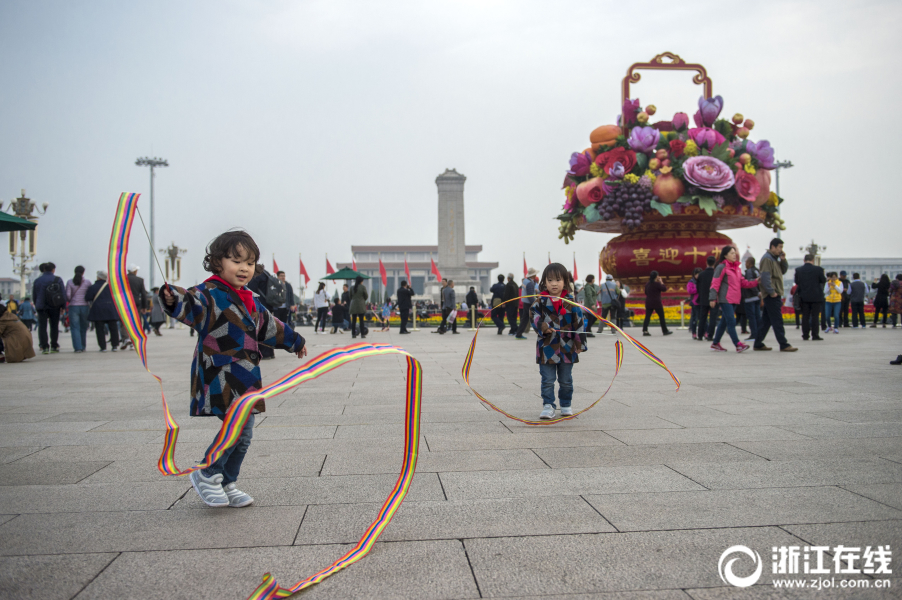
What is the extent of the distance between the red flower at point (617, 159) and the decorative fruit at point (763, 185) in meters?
4.67

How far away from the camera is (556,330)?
16.0 feet

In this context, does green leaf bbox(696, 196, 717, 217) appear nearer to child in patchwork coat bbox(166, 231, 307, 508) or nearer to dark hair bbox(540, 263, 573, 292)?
dark hair bbox(540, 263, 573, 292)

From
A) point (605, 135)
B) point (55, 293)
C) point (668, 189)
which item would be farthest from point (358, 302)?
point (605, 135)

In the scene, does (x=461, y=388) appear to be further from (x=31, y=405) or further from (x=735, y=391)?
(x=31, y=405)

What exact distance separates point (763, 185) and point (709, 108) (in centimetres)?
350

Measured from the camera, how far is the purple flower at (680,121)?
2366 centimetres

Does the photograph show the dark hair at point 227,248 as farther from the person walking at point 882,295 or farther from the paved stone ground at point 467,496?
the person walking at point 882,295

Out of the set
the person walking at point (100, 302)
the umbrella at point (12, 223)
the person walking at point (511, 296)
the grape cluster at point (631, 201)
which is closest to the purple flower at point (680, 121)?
the grape cluster at point (631, 201)

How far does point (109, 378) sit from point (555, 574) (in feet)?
24.9

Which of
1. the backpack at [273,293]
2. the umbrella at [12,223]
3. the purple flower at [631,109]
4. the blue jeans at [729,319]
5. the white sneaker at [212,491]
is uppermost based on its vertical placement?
the purple flower at [631,109]

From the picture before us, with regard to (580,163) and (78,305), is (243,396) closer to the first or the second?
(78,305)

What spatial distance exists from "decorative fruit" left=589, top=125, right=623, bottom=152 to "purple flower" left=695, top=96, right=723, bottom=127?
3.02 meters

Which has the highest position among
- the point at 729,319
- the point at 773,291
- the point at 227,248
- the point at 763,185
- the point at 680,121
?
the point at 680,121

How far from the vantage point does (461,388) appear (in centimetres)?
672
